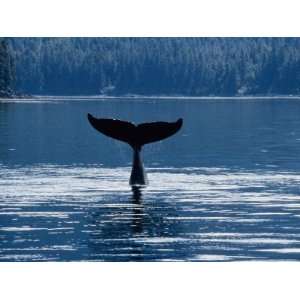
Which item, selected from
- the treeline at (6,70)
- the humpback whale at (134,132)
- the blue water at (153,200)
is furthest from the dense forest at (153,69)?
the humpback whale at (134,132)

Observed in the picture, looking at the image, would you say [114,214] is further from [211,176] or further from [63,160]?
[63,160]

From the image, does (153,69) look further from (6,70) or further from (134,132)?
(134,132)

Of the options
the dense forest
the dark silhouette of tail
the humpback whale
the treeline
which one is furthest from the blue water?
the dense forest

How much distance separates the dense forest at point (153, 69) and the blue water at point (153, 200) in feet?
9.63

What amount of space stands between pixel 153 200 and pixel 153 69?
29097 mm

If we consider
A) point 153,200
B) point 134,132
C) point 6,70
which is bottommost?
point 153,200

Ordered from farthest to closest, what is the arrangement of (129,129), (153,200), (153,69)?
(153,69), (129,129), (153,200)

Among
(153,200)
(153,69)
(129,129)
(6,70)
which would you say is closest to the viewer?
(153,200)

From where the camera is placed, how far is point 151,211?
27000mm

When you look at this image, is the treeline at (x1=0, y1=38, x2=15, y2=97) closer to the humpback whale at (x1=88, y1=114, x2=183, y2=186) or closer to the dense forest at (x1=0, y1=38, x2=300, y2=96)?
the dense forest at (x1=0, y1=38, x2=300, y2=96)

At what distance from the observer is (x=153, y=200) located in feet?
95.0

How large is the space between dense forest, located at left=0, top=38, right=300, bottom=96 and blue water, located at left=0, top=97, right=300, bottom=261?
294 centimetres

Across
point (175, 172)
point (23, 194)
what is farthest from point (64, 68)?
point (23, 194)

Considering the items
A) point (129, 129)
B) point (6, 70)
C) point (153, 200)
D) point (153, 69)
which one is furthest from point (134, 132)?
point (153, 69)
